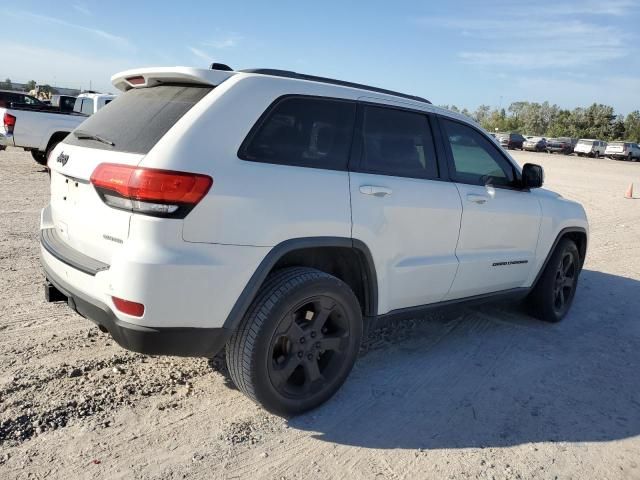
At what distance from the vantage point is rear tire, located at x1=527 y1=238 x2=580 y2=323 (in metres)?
5.12

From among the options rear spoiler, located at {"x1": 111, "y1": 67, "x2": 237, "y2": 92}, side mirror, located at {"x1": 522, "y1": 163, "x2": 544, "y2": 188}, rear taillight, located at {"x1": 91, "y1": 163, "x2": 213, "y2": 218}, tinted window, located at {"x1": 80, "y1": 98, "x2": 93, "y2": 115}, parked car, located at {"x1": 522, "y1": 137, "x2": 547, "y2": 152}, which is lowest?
rear taillight, located at {"x1": 91, "y1": 163, "x2": 213, "y2": 218}

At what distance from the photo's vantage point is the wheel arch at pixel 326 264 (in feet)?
9.32

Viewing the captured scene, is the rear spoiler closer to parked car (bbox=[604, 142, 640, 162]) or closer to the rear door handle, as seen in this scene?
the rear door handle

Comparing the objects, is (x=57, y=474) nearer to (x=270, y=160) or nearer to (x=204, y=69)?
(x=270, y=160)

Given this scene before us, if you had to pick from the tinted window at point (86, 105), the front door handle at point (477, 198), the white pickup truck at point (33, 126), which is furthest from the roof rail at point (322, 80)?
the tinted window at point (86, 105)

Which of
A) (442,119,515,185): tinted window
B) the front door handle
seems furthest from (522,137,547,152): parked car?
the front door handle

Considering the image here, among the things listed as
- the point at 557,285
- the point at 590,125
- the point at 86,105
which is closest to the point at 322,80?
the point at 557,285

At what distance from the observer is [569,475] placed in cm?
292

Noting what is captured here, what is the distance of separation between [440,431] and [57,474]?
2019 mm

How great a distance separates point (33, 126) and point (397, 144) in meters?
10.7

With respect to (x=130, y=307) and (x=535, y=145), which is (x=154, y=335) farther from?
(x=535, y=145)

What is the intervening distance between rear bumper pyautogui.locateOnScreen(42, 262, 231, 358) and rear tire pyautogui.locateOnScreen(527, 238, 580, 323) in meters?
3.41

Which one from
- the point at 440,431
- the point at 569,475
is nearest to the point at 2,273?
the point at 440,431

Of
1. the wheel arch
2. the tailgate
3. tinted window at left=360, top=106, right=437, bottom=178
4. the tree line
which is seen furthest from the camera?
the tree line
